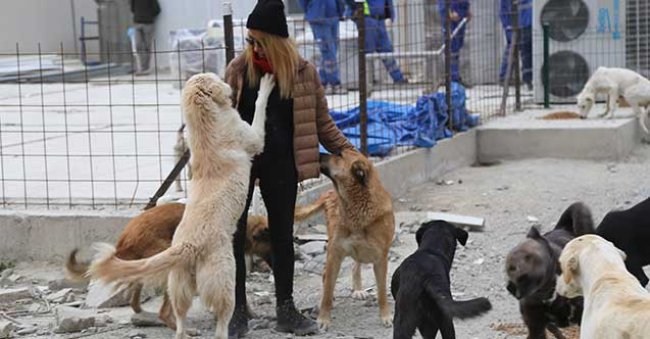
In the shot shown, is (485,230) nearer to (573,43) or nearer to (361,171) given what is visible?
(361,171)

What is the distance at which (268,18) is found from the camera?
6473 millimetres

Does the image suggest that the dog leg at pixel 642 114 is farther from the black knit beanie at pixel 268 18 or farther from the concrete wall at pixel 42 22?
the concrete wall at pixel 42 22

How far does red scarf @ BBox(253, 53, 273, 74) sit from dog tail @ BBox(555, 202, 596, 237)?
6.21 ft

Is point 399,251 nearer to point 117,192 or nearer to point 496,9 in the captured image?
point 117,192

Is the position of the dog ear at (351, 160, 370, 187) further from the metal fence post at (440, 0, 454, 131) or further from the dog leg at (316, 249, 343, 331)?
the metal fence post at (440, 0, 454, 131)

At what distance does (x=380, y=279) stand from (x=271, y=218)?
0.79 m

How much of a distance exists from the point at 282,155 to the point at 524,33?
10114mm

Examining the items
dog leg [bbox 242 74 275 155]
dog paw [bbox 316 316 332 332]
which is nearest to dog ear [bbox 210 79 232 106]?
dog leg [bbox 242 74 275 155]

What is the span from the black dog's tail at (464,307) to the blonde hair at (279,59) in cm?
164

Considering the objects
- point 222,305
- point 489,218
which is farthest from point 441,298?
point 489,218

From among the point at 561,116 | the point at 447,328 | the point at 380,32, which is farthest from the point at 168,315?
the point at 380,32

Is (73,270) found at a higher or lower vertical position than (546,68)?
lower

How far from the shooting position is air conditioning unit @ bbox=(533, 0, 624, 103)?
14945 mm

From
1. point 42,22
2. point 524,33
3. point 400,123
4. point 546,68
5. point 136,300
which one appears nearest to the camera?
point 136,300
